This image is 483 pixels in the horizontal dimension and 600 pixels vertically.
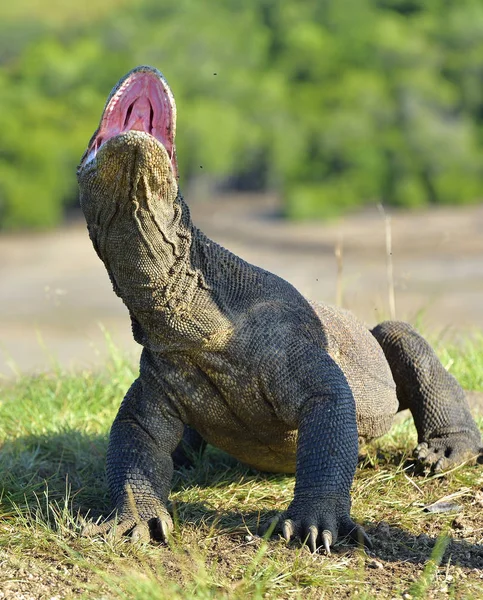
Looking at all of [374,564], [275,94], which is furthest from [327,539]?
[275,94]

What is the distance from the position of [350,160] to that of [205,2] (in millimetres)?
6159

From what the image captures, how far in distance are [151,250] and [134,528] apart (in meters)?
1.03

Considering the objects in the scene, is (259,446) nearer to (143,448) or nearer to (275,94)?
(143,448)

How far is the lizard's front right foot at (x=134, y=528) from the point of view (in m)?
3.76

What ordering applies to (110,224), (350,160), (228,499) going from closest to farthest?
(110,224)
(228,499)
(350,160)

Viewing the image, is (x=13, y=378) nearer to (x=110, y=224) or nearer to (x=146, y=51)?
(x=110, y=224)

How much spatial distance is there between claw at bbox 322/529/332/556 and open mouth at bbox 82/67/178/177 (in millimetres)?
1348

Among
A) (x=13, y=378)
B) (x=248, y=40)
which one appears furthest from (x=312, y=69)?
(x=13, y=378)

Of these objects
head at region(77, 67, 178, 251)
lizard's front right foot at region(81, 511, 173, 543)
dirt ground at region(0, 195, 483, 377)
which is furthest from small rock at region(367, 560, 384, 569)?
dirt ground at region(0, 195, 483, 377)

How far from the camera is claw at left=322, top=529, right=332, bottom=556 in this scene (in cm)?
351

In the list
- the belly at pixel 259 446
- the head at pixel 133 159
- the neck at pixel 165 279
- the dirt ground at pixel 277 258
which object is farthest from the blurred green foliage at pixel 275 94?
the head at pixel 133 159

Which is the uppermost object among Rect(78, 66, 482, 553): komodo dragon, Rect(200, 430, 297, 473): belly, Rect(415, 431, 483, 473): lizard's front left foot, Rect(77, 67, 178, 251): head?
Rect(77, 67, 178, 251): head

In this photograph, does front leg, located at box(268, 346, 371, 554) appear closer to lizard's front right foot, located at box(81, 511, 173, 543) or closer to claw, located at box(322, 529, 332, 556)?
claw, located at box(322, 529, 332, 556)

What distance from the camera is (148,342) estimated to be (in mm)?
3963
